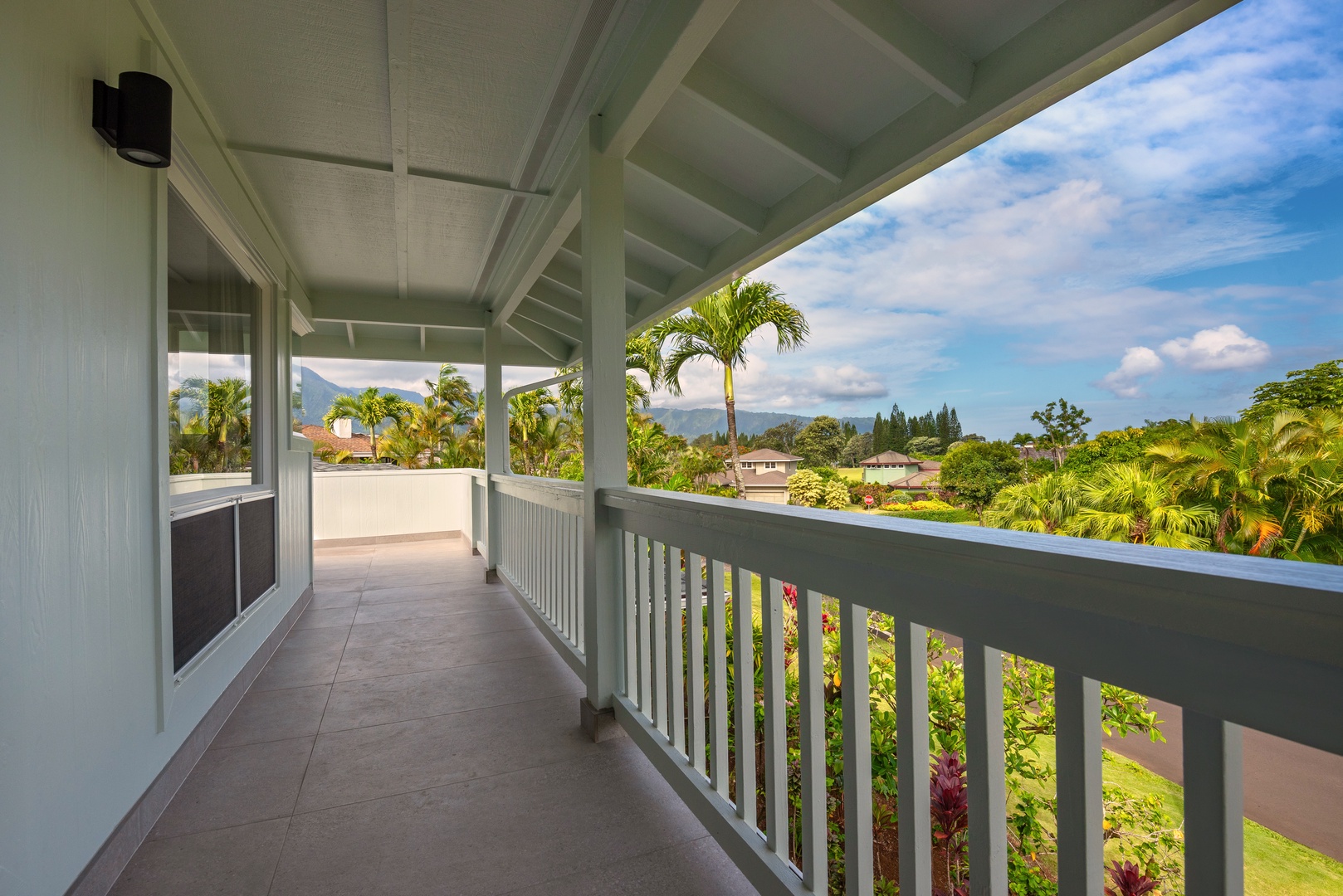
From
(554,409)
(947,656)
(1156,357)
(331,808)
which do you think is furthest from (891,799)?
(554,409)

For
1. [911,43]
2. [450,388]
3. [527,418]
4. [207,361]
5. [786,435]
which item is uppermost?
[450,388]

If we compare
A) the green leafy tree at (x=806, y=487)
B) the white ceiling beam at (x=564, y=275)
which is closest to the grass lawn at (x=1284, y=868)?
the white ceiling beam at (x=564, y=275)

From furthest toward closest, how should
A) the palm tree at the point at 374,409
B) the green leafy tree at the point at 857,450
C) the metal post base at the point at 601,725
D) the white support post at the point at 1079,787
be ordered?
the palm tree at the point at 374,409, the green leafy tree at the point at 857,450, the metal post base at the point at 601,725, the white support post at the point at 1079,787

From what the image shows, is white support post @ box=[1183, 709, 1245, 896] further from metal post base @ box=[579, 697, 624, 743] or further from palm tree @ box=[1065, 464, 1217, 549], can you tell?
palm tree @ box=[1065, 464, 1217, 549]

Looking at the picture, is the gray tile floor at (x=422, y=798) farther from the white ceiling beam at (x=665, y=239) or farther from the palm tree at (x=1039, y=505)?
the palm tree at (x=1039, y=505)

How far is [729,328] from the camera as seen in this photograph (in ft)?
34.1

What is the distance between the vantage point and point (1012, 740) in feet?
7.20

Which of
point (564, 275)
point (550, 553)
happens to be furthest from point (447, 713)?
point (564, 275)

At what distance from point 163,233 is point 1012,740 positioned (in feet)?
11.3

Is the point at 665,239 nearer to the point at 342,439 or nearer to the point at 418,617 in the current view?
the point at 418,617

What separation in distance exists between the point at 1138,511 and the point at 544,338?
4.88 m

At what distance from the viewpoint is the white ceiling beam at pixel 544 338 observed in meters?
5.72

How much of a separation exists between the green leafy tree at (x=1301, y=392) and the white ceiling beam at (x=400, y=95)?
3.35 m

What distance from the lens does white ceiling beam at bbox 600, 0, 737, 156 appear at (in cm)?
173
